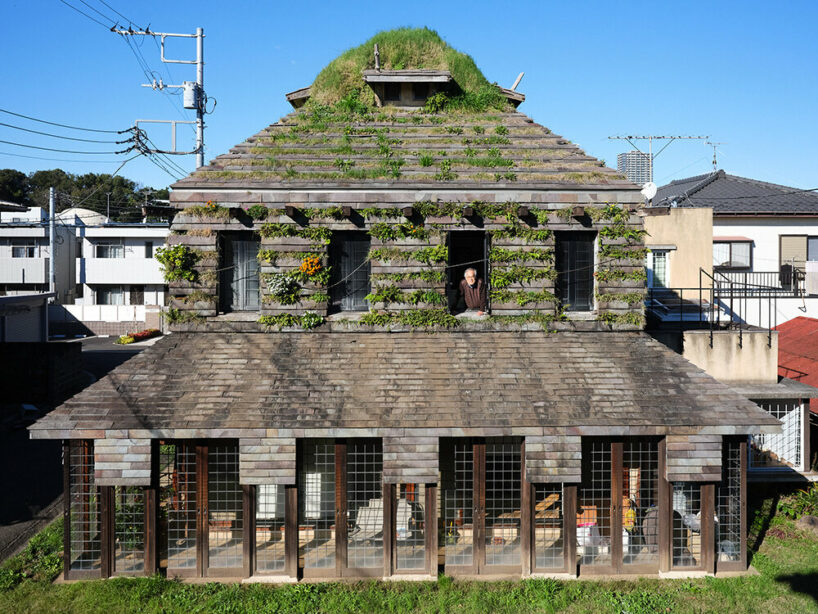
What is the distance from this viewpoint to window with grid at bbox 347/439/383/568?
9.44 meters

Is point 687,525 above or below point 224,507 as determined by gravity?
below

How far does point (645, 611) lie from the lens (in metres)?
8.04

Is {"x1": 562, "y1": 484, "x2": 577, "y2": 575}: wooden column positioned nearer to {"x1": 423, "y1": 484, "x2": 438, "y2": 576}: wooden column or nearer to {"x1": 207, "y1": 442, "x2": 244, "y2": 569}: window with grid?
{"x1": 423, "y1": 484, "x2": 438, "y2": 576}: wooden column

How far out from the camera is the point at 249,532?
A: 908 centimetres

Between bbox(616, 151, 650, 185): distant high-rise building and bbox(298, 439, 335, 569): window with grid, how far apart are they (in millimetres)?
26729

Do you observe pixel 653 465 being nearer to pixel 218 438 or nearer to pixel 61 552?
pixel 218 438

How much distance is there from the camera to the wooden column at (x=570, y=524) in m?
9.09

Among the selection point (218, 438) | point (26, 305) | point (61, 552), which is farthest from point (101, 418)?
point (26, 305)

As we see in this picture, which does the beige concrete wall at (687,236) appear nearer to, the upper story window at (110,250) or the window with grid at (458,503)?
the window with grid at (458,503)

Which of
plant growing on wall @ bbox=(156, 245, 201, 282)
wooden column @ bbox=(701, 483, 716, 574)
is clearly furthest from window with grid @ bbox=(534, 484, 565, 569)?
plant growing on wall @ bbox=(156, 245, 201, 282)

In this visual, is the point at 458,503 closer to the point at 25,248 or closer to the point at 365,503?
the point at 365,503

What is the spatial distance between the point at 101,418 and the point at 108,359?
78.4 ft

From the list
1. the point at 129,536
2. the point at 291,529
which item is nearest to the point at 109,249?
the point at 129,536

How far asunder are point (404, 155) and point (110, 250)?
1579 inches
